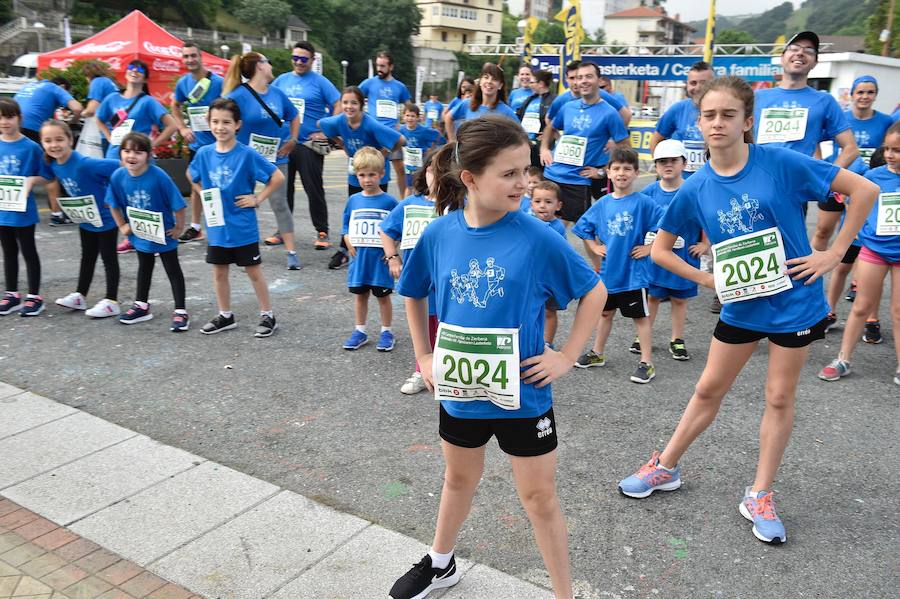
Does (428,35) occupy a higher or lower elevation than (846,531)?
higher

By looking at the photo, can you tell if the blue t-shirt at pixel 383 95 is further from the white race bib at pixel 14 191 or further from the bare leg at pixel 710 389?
the bare leg at pixel 710 389

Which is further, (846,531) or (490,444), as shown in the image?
(490,444)

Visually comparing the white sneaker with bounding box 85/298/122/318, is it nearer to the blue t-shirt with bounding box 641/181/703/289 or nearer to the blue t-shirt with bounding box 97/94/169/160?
the blue t-shirt with bounding box 97/94/169/160

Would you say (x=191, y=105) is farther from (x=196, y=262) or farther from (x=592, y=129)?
(x=592, y=129)

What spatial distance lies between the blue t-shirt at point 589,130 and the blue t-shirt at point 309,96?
3256 mm

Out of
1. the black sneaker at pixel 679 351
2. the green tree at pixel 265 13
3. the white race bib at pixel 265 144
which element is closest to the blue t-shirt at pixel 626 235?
the black sneaker at pixel 679 351

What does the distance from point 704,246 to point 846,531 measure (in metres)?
2.04

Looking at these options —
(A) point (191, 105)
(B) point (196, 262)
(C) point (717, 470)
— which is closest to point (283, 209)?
(B) point (196, 262)

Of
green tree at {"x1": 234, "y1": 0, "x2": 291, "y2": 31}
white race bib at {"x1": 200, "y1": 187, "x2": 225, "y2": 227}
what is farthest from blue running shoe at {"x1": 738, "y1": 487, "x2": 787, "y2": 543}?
green tree at {"x1": 234, "y1": 0, "x2": 291, "y2": 31}

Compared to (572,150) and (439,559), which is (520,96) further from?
(439,559)

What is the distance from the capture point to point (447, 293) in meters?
2.49

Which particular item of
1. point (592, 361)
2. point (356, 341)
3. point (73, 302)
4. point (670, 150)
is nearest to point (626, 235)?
point (670, 150)

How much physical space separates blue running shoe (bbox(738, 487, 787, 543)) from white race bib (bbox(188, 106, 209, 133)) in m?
7.39

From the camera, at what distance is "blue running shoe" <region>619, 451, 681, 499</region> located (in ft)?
11.8
